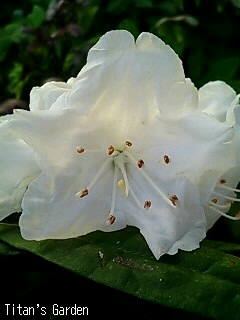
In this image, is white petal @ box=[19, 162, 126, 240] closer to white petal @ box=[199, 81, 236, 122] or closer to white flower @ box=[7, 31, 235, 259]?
white flower @ box=[7, 31, 235, 259]

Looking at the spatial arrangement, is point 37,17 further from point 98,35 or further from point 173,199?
point 173,199

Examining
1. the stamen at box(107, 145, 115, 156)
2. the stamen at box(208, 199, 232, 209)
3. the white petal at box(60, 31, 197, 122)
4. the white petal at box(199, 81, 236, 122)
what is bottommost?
the stamen at box(208, 199, 232, 209)

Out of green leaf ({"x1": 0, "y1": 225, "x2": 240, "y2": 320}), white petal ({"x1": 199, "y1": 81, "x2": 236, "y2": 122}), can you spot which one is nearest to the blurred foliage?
white petal ({"x1": 199, "y1": 81, "x2": 236, "y2": 122})

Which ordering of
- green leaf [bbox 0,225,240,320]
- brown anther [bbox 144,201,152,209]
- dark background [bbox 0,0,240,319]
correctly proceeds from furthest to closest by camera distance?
dark background [bbox 0,0,240,319] < brown anther [bbox 144,201,152,209] < green leaf [bbox 0,225,240,320]

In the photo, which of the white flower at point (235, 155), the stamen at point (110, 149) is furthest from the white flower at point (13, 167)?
the white flower at point (235, 155)

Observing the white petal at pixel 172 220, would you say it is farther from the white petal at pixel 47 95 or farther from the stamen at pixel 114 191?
→ the white petal at pixel 47 95

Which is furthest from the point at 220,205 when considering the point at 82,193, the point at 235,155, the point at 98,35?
the point at 98,35
